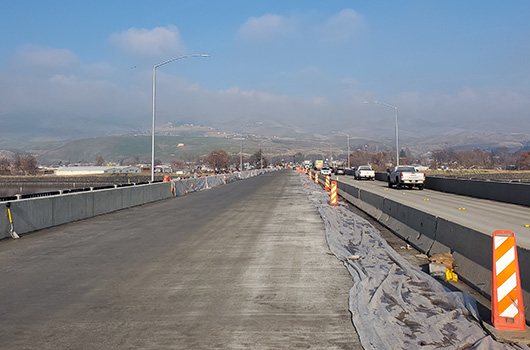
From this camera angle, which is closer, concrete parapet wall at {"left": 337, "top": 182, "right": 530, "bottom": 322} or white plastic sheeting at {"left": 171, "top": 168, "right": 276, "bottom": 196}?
concrete parapet wall at {"left": 337, "top": 182, "right": 530, "bottom": 322}

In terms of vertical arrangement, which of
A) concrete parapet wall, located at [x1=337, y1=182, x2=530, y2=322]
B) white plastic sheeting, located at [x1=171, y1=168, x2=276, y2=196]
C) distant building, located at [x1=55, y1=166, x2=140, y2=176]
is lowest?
distant building, located at [x1=55, y1=166, x2=140, y2=176]

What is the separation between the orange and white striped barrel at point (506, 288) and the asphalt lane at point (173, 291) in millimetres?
1896

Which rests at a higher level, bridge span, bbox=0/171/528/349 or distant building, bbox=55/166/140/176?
bridge span, bbox=0/171/528/349

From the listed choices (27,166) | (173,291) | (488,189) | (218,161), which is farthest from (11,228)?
(218,161)

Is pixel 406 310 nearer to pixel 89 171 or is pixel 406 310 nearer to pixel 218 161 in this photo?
pixel 89 171

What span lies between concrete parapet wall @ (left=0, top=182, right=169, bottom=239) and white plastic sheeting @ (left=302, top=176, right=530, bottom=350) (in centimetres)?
1005

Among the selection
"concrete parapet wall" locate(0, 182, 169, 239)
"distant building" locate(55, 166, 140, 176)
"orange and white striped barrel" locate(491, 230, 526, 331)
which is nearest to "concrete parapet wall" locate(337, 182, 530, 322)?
"orange and white striped barrel" locate(491, 230, 526, 331)

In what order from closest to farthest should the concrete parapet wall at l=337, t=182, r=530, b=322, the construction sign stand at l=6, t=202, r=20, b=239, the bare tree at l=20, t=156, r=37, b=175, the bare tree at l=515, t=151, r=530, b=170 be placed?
the concrete parapet wall at l=337, t=182, r=530, b=322
the construction sign stand at l=6, t=202, r=20, b=239
the bare tree at l=20, t=156, r=37, b=175
the bare tree at l=515, t=151, r=530, b=170

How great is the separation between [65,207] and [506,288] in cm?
1556

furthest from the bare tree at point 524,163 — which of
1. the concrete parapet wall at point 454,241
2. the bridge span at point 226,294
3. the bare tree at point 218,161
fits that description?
the bridge span at point 226,294

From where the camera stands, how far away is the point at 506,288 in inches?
→ 243

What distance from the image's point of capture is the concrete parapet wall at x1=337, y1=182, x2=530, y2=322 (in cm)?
776

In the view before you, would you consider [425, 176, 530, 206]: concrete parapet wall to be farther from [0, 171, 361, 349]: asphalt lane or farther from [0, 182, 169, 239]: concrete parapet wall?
[0, 182, 169, 239]: concrete parapet wall

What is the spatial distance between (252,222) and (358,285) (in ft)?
32.9
